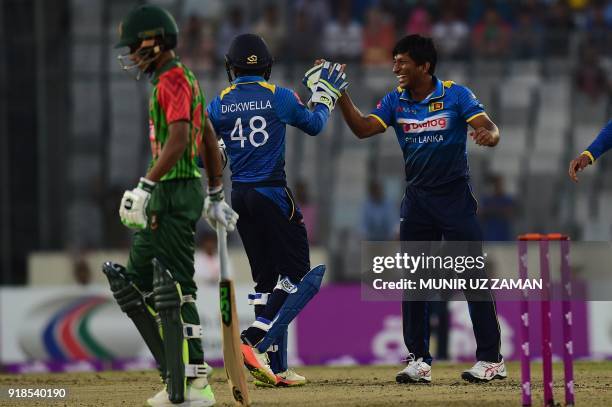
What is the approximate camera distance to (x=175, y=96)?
279 inches

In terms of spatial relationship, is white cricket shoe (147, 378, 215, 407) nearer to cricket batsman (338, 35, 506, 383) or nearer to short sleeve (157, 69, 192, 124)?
short sleeve (157, 69, 192, 124)

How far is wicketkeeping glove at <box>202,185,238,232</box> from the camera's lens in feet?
23.9

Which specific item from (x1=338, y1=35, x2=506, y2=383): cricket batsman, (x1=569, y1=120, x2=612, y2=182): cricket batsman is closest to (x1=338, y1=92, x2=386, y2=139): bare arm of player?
(x1=338, y1=35, x2=506, y2=383): cricket batsman

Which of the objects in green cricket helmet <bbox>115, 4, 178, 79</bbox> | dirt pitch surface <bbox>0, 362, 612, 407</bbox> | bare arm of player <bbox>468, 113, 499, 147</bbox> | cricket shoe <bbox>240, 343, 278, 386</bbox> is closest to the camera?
green cricket helmet <bbox>115, 4, 178, 79</bbox>

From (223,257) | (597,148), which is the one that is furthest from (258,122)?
(597,148)

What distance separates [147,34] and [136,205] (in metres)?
0.99

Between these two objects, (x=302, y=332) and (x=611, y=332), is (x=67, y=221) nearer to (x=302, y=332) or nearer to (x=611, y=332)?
(x=302, y=332)

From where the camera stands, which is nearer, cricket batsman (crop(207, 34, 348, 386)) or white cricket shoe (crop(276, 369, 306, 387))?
cricket batsman (crop(207, 34, 348, 386))

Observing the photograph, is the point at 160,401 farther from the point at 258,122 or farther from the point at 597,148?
the point at 597,148

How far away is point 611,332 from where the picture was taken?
14.8 metres

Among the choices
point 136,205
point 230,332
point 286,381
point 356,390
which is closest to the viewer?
→ point 136,205

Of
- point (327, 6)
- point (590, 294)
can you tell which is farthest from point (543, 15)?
point (590, 294)

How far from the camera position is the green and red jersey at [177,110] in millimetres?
7074

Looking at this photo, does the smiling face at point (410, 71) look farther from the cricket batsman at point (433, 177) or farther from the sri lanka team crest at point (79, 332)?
the sri lanka team crest at point (79, 332)
